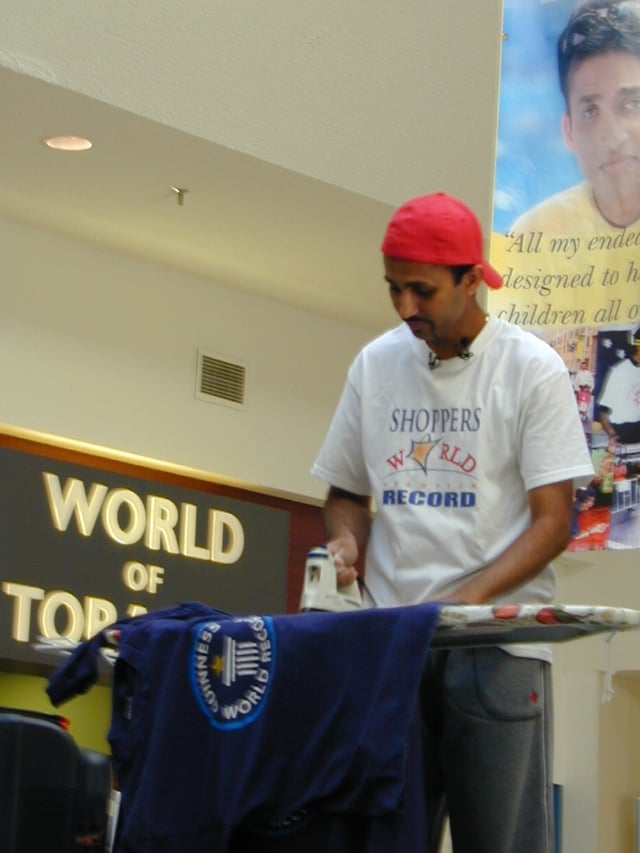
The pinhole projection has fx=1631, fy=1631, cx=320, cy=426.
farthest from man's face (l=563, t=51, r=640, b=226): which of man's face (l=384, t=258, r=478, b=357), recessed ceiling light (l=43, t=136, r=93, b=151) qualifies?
man's face (l=384, t=258, r=478, b=357)

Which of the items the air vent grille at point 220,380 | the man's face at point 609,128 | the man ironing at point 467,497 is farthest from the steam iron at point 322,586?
the air vent grille at point 220,380

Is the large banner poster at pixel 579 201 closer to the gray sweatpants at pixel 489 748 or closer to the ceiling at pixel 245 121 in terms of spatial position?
the ceiling at pixel 245 121

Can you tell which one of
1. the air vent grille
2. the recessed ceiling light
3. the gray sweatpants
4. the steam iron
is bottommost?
the gray sweatpants

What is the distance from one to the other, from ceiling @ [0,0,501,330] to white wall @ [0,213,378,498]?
136 millimetres

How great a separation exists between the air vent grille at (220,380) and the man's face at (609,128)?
2314 millimetres

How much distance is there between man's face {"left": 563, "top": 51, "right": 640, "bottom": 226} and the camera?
3.75 meters

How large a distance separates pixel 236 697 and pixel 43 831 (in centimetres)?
50

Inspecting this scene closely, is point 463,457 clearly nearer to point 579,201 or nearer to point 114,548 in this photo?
point 579,201

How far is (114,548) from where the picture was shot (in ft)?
17.5

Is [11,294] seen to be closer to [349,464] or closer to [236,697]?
[349,464]

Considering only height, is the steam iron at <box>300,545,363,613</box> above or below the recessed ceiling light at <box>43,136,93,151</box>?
below

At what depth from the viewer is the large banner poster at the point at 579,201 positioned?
3621 mm

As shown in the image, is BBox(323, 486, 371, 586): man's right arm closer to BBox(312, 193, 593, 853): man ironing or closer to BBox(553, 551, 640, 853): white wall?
BBox(312, 193, 593, 853): man ironing

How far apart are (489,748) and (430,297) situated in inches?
23.1
